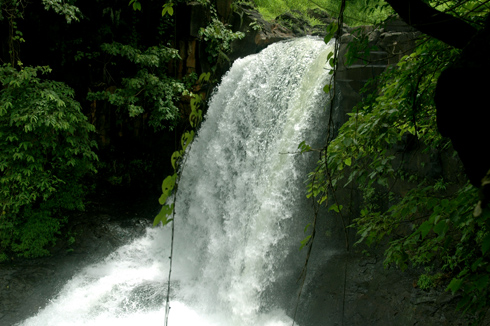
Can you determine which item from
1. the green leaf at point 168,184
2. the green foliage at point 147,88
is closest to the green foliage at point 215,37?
the green foliage at point 147,88

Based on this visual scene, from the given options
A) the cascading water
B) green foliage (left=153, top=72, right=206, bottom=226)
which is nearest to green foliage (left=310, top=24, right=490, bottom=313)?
green foliage (left=153, top=72, right=206, bottom=226)

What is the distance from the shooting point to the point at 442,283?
164 inches

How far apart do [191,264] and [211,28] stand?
4.97 meters

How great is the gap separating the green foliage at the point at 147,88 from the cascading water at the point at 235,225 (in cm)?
86

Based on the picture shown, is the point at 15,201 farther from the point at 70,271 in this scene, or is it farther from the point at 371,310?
the point at 371,310

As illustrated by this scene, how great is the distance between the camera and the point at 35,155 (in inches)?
239

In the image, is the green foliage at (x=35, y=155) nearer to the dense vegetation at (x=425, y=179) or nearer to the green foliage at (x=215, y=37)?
the green foliage at (x=215, y=37)

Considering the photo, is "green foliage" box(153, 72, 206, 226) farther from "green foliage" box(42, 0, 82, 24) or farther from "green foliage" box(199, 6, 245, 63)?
"green foliage" box(199, 6, 245, 63)

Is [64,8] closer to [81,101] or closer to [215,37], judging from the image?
[81,101]

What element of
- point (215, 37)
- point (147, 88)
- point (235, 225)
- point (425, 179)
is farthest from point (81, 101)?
point (425, 179)

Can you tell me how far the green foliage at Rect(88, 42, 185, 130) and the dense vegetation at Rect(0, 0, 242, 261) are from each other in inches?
0.9

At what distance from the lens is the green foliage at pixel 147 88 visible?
270 inches

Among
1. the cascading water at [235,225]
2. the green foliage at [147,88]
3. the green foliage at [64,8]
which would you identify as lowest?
the cascading water at [235,225]

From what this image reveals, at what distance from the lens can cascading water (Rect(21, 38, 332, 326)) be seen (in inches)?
207
